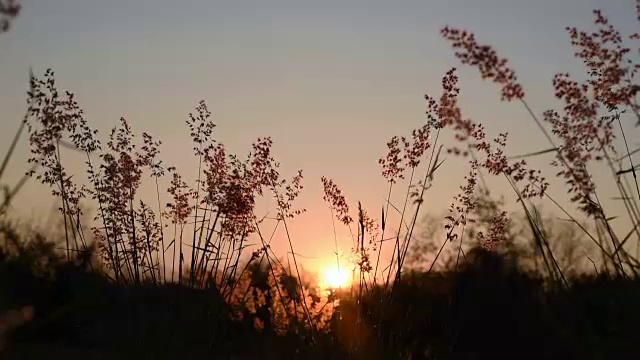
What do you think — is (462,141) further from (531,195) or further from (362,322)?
(362,322)

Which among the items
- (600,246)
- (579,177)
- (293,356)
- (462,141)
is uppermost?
(462,141)

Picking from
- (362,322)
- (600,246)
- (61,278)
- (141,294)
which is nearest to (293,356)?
(362,322)

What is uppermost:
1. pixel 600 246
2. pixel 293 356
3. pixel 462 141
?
pixel 462 141

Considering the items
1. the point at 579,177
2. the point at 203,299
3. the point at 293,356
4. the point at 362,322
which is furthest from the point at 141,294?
the point at 579,177

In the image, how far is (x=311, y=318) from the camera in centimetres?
516

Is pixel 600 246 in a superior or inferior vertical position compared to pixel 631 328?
superior

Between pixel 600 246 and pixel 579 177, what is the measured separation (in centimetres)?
31

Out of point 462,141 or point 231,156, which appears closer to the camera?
point 462,141

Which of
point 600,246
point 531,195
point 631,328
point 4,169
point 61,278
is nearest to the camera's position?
point 4,169

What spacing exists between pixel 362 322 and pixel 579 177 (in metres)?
1.69

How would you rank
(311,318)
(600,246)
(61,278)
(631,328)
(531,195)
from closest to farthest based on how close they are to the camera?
1. (631,328)
2. (600,246)
3. (531,195)
4. (311,318)
5. (61,278)

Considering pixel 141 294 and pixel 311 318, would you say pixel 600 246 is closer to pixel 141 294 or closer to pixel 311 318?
pixel 311 318

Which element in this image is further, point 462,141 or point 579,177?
point 462,141

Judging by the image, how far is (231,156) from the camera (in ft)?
17.4
